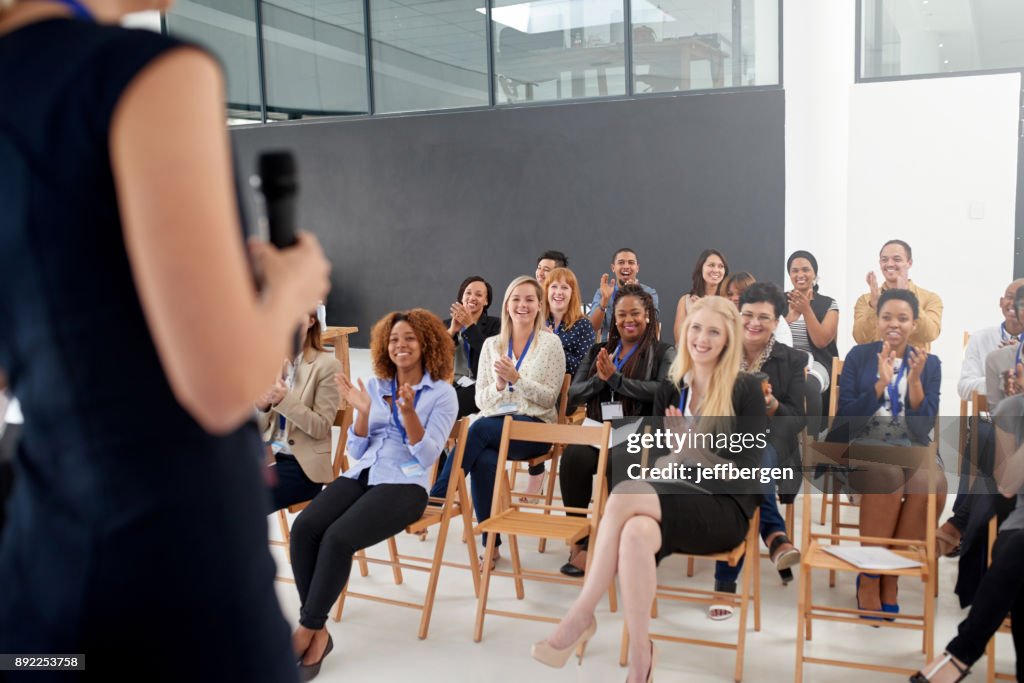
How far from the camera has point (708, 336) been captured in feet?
11.4

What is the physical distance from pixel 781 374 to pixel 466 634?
70.6 inches

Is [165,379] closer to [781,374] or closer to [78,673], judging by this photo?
[78,673]

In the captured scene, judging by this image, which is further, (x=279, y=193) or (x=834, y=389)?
(x=834, y=389)

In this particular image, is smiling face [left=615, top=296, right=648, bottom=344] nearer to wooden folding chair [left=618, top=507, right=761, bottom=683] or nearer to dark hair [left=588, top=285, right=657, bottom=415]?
dark hair [left=588, top=285, right=657, bottom=415]

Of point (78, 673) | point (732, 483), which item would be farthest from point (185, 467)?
point (732, 483)

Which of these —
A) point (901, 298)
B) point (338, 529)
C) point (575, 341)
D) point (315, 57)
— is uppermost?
point (315, 57)

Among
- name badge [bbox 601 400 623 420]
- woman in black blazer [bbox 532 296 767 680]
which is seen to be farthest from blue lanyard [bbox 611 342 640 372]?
woman in black blazer [bbox 532 296 767 680]

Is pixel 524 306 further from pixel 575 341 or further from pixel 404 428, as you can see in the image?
pixel 404 428

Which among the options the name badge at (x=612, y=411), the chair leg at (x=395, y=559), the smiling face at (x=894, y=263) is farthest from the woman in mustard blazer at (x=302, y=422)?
the smiling face at (x=894, y=263)

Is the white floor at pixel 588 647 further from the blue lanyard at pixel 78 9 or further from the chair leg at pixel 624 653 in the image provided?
the blue lanyard at pixel 78 9

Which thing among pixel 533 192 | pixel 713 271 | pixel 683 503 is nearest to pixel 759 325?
pixel 683 503

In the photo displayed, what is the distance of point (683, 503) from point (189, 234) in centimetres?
268

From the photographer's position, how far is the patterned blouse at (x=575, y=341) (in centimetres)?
523

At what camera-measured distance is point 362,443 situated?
3.71 meters
